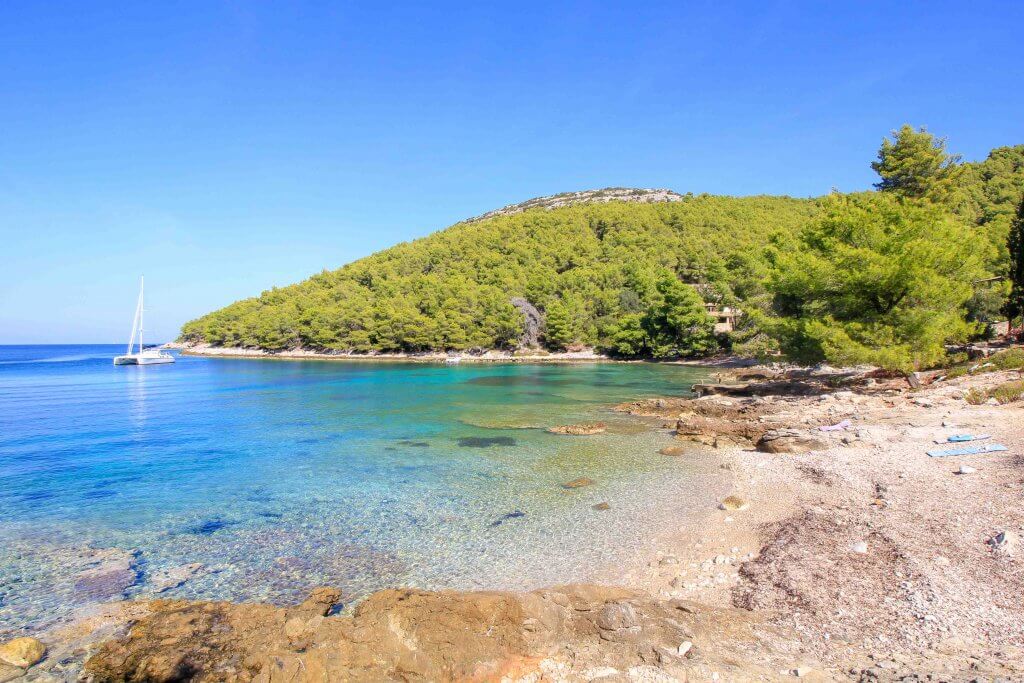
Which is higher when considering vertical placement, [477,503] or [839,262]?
[839,262]

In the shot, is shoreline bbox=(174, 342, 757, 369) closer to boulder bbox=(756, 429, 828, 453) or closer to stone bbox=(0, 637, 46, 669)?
boulder bbox=(756, 429, 828, 453)

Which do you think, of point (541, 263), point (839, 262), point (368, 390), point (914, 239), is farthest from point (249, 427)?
point (541, 263)

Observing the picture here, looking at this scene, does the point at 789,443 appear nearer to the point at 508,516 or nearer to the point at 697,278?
the point at 508,516

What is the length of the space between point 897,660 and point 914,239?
75.2ft

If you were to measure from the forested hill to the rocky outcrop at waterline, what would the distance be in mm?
55674

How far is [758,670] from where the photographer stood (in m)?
5.38

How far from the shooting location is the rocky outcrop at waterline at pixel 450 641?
5.67 m

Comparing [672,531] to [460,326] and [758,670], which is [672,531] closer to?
[758,670]

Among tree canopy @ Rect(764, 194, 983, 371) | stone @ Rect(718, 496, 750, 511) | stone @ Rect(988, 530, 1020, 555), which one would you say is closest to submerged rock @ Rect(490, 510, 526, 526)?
stone @ Rect(718, 496, 750, 511)

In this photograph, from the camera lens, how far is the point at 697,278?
92.1 m

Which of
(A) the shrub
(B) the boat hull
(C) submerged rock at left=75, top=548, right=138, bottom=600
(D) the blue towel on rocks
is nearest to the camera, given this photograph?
(C) submerged rock at left=75, top=548, right=138, bottom=600

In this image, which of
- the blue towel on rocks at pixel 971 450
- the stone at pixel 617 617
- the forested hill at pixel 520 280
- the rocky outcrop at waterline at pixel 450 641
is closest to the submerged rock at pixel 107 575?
the rocky outcrop at waterline at pixel 450 641

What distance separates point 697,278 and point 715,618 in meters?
91.9

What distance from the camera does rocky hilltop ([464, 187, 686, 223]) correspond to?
15762 centimetres
